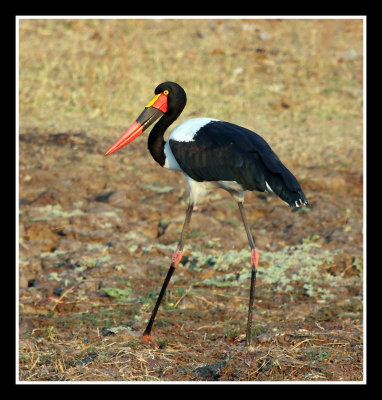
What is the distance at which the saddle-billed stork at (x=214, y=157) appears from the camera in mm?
5152

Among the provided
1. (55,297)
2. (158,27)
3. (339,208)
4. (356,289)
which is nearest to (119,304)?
(55,297)

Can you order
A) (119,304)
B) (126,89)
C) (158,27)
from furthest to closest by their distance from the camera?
(158,27), (126,89), (119,304)

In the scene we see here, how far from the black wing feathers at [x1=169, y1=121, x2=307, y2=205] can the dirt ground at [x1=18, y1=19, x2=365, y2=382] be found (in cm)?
101

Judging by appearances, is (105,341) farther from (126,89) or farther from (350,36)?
(350,36)

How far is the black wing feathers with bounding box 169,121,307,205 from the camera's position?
201 inches

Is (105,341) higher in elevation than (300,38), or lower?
lower

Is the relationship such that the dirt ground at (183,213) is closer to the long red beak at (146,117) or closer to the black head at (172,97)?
the long red beak at (146,117)

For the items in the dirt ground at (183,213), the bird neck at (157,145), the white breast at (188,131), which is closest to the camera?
the dirt ground at (183,213)

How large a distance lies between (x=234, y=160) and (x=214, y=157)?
0.15 metres

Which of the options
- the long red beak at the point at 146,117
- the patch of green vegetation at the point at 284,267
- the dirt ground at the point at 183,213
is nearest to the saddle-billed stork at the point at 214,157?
the long red beak at the point at 146,117

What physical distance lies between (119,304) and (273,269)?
4.70 ft

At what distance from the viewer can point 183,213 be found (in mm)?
8070

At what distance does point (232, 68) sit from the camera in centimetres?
1232

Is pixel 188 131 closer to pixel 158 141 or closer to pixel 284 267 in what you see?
pixel 158 141
